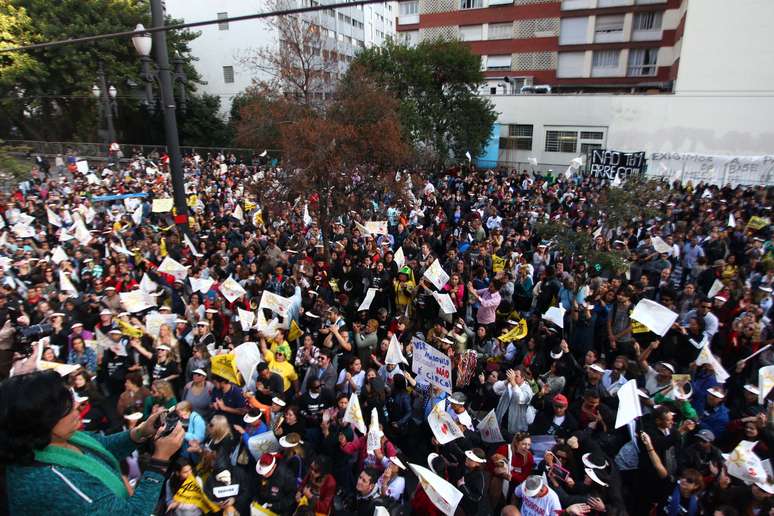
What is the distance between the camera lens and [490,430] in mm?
5316

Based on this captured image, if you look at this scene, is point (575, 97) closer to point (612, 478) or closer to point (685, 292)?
point (685, 292)

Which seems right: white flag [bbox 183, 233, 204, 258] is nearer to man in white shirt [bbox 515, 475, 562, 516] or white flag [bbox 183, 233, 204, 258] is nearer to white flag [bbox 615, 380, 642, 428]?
man in white shirt [bbox 515, 475, 562, 516]

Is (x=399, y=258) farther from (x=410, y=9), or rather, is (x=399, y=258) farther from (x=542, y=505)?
(x=410, y=9)

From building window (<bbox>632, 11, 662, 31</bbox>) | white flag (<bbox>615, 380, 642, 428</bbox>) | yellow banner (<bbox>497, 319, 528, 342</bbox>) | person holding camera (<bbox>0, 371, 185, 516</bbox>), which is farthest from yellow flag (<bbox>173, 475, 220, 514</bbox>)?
building window (<bbox>632, 11, 662, 31</bbox>)

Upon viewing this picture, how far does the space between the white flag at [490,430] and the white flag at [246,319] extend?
12.9ft

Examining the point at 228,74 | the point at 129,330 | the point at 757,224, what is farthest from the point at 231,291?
the point at 228,74

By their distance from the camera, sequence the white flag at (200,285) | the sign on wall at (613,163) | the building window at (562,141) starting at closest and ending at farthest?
the white flag at (200,285) < the sign on wall at (613,163) < the building window at (562,141)

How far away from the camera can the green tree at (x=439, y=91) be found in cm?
2745

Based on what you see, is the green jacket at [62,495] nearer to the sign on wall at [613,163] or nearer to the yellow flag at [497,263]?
the yellow flag at [497,263]

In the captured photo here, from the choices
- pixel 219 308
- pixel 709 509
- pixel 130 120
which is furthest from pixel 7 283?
pixel 130 120

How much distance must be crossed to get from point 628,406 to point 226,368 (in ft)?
15.5

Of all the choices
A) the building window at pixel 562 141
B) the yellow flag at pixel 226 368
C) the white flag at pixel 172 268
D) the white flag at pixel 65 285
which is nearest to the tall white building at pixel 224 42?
the building window at pixel 562 141

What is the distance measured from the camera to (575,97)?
3073cm

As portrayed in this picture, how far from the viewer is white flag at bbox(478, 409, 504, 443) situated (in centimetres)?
527
